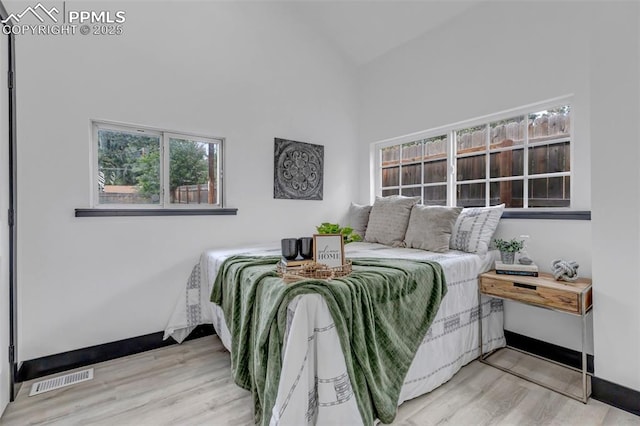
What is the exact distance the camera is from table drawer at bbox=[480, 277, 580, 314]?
66.1 inches

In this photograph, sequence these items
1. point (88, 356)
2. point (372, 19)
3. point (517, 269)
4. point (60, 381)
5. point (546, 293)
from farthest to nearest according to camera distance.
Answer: point (372, 19)
point (88, 356)
point (517, 269)
point (60, 381)
point (546, 293)

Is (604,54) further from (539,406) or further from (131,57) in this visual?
(131,57)

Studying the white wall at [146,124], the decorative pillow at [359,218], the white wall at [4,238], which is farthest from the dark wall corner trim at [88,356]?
the decorative pillow at [359,218]

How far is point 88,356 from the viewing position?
6.86ft

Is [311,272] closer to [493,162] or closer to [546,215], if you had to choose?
[546,215]

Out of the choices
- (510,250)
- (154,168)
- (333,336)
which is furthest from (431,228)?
(154,168)

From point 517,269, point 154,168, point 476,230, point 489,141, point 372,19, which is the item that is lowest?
point 517,269

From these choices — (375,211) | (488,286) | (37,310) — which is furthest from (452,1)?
(37,310)

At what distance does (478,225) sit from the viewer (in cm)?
233

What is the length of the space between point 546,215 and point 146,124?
2.97 meters

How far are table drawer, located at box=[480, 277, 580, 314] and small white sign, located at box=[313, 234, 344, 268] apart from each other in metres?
1.15

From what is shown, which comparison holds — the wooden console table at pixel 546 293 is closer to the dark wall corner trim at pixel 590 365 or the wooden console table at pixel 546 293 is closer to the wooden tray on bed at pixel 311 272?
the dark wall corner trim at pixel 590 365

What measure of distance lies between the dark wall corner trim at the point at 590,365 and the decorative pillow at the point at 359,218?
1465 millimetres

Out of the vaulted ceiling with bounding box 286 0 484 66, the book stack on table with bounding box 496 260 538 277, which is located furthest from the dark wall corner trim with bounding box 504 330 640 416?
the vaulted ceiling with bounding box 286 0 484 66
